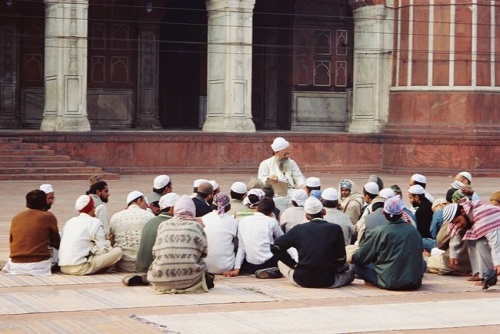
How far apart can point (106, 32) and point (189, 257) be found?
72.2 ft

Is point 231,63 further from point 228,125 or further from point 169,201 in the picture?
point 169,201

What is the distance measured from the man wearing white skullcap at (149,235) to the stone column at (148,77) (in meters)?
21.0

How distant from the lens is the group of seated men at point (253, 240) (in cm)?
1224

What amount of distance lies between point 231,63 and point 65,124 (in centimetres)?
448

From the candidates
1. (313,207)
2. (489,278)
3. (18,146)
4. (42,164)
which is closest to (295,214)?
(313,207)

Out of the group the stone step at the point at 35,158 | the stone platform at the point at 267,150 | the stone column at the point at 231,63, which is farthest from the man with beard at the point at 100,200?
the stone column at the point at 231,63

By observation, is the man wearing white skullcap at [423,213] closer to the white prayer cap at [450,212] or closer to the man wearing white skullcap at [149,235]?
the white prayer cap at [450,212]

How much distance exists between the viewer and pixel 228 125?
30.2 meters

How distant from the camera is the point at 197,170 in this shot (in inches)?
1173

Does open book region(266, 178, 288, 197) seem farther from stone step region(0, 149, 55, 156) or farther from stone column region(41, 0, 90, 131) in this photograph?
stone column region(41, 0, 90, 131)

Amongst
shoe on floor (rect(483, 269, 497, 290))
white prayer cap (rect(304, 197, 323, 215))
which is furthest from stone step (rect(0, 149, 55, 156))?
shoe on floor (rect(483, 269, 497, 290))

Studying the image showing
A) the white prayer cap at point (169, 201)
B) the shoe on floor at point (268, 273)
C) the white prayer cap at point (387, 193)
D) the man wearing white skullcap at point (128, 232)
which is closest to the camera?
the white prayer cap at point (169, 201)

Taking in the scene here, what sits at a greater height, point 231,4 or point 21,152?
point 231,4

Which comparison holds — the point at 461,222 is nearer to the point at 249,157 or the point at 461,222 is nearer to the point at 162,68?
the point at 249,157
